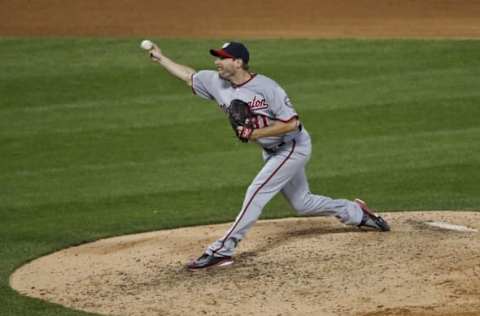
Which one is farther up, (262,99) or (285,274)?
(262,99)

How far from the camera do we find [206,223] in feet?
34.7

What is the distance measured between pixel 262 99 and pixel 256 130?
0.25m

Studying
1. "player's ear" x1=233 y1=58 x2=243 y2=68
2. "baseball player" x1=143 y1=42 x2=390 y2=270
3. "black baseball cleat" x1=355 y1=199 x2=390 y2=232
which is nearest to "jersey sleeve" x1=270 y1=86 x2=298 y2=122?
A: "baseball player" x1=143 y1=42 x2=390 y2=270

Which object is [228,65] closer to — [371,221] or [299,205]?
[299,205]

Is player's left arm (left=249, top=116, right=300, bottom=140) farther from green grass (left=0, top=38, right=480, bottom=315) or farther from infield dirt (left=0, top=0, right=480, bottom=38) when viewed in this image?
infield dirt (left=0, top=0, right=480, bottom=38)

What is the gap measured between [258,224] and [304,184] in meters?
1.21

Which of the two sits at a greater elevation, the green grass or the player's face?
the player's face

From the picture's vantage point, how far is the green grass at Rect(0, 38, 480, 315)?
36.4 ft

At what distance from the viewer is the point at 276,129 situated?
8.66m

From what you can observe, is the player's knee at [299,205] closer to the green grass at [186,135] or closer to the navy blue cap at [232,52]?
the navy blue cap at [232,52]

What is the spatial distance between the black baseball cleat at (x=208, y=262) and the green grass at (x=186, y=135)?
1282 mm

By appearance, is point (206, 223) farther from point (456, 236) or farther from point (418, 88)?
point (418, 88)

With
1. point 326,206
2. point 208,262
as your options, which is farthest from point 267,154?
point 208,262

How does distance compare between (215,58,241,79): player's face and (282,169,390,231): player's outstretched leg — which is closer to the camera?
(215,58,241,79): player's face
